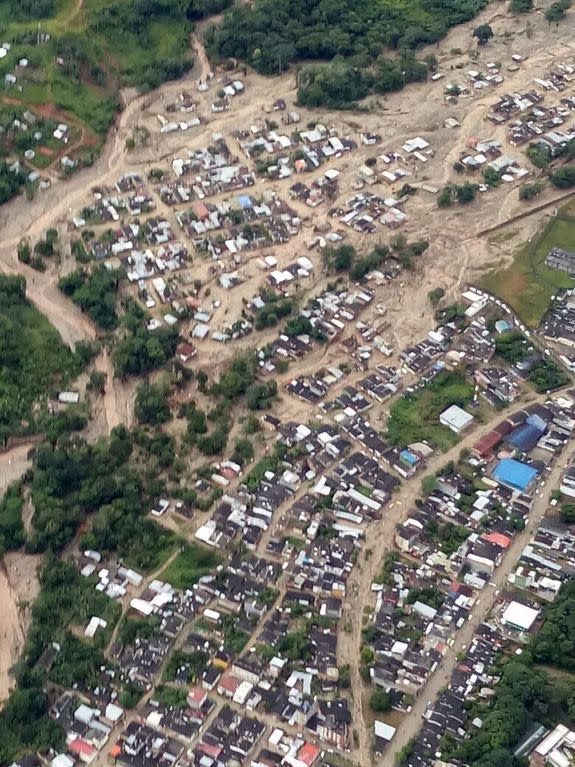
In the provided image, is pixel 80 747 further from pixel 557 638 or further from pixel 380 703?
pixel 557 638

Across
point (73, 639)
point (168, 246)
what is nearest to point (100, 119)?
point (168, 246)

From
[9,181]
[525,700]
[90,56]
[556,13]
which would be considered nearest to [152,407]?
[9,181]

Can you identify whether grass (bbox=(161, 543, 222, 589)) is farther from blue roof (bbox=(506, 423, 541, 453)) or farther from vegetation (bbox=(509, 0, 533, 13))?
vegetation (bbox=(509, 0, 533, 13))

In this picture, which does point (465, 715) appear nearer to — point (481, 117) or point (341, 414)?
point (341, 414)

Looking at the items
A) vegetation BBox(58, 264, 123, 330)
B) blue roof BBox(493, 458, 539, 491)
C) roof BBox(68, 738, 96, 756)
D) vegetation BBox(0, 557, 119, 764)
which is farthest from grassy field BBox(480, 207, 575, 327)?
roof BBox(68, 738, 96, 756)

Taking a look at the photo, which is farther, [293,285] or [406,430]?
[293,285]

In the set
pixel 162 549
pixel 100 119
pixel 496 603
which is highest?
pixel 100 119
